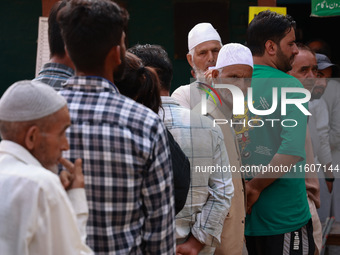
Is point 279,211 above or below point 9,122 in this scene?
below

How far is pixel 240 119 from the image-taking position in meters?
3.47

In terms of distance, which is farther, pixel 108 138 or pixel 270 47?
pixel 270 47

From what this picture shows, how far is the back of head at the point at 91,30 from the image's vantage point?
1.98m

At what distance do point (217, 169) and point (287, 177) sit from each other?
656mm

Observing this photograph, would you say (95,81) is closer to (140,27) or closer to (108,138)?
(108,138)

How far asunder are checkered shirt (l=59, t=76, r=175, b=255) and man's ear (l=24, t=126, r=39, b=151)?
0.67 feet

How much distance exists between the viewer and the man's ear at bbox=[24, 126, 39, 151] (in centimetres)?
180

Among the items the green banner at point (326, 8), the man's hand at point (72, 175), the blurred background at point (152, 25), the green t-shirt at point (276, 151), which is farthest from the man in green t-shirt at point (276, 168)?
the blurred background at point (152, 25)

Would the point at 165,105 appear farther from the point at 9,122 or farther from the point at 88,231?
the point at 9,122

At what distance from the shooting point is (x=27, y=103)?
5.84 feet

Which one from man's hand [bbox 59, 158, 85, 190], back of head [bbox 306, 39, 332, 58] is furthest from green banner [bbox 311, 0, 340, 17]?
man's hand [bbox 59, 158, 85, 190]

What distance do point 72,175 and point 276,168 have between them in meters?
1.73

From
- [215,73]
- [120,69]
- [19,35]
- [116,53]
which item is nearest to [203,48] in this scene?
[215,73]

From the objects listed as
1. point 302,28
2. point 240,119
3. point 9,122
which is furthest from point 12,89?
point 302,28
